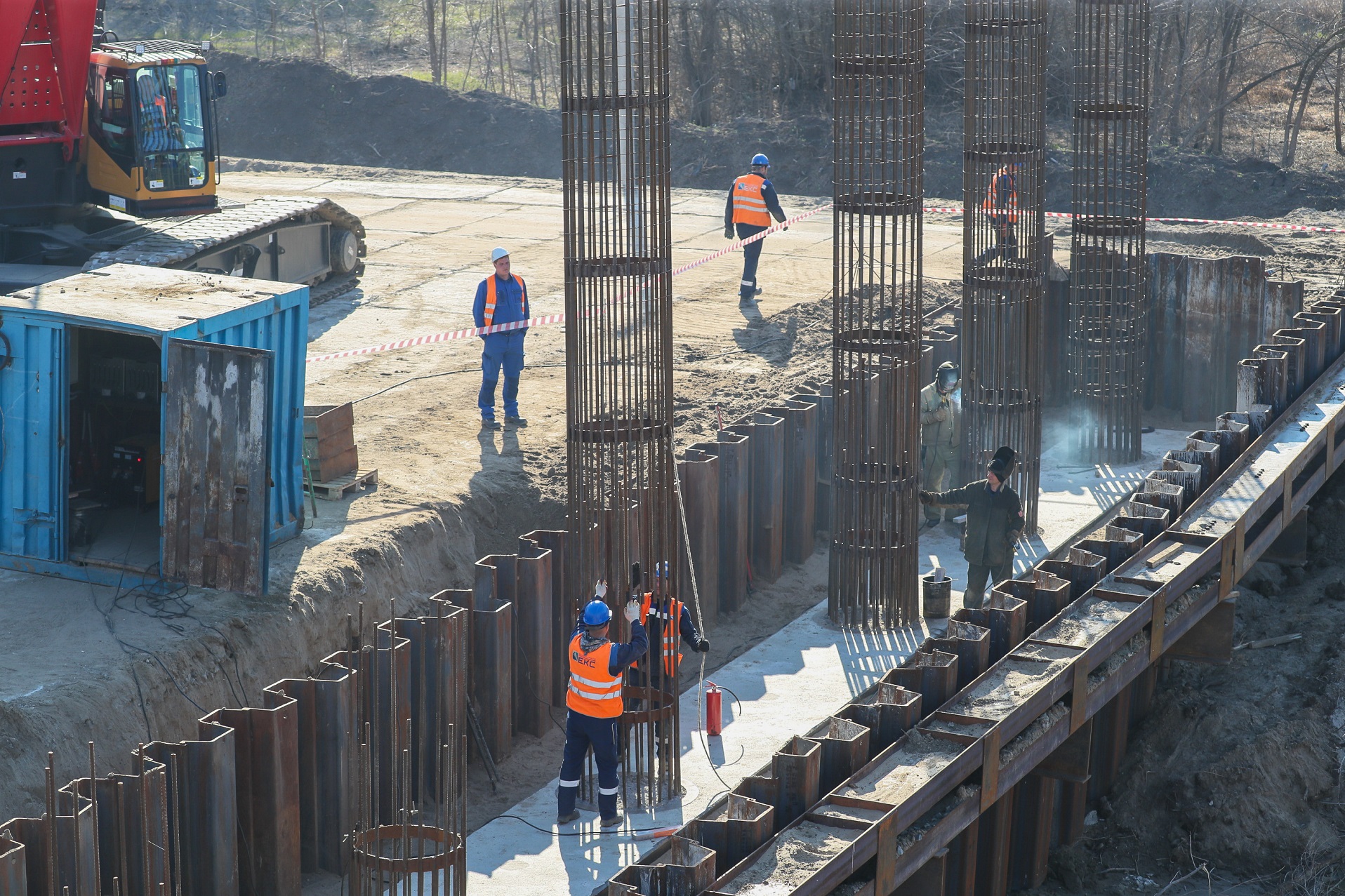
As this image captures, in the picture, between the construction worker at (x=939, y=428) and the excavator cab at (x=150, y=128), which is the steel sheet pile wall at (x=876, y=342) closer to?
the construction worker at (x=939, y=428)

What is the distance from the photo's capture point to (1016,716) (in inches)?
354

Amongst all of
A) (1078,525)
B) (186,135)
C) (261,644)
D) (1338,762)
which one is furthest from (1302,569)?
(186,135)

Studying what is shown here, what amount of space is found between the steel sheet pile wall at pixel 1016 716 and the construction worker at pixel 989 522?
4.05ft

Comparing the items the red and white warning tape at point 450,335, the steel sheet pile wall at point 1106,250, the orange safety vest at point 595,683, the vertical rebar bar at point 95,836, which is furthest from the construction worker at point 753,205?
the vertical rebar bar at point 95,836

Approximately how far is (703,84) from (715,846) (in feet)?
93.9

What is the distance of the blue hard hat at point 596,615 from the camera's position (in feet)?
32.3

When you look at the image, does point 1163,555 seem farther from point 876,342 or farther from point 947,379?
point 947,379

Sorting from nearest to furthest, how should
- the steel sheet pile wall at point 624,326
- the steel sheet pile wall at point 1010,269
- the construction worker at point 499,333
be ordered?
the steel sheet pile wall at point 624,326 → the steel sheet pile wall at point 1010,269 → the construction worker at point 499,333

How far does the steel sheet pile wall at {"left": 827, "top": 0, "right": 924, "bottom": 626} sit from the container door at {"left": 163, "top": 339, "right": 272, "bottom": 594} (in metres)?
4.79

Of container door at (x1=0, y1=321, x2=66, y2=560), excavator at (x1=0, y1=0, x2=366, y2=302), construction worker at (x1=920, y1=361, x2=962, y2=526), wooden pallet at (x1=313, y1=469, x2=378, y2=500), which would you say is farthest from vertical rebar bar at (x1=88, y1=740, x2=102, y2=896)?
excavator at (x1=0, y1=0, x2=366, y2=302)

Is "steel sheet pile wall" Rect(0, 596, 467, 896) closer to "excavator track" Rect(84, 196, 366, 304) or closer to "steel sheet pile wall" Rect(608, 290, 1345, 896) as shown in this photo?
"steel sheet pile wall" Rect(608, 290, 1345, 896)

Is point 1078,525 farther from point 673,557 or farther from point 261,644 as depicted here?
point 261,644

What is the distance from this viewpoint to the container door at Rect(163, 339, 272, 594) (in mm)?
11180

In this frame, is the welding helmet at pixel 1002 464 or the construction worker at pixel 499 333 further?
the construction worker at pixel 499 333
